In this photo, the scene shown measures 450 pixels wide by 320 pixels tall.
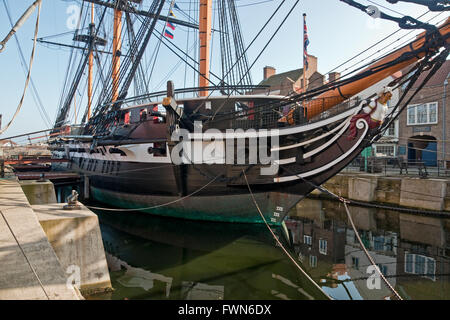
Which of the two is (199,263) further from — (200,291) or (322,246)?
(322,246)

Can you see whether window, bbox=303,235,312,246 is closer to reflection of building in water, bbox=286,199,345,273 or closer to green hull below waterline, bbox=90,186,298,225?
reflection of building in water, bbox=286,199,345,273

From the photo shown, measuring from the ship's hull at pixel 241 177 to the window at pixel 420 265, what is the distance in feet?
8.37

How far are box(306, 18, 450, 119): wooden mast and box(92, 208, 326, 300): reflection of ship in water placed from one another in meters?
3.75

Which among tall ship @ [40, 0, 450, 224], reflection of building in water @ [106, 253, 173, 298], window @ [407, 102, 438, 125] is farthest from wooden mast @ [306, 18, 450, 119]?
window @ [407, 102, 438, 125]

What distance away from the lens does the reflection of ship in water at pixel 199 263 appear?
4.69m

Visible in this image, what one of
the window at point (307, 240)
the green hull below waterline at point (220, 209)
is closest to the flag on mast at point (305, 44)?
the green hull below waterline at point (220, 209)

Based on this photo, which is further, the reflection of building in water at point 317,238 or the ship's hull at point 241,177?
the ship's hull at point 241,177

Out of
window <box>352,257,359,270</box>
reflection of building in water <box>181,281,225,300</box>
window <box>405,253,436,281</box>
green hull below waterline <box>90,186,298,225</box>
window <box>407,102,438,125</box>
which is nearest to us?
reflection of building in water <box>181,281,225,300</box>

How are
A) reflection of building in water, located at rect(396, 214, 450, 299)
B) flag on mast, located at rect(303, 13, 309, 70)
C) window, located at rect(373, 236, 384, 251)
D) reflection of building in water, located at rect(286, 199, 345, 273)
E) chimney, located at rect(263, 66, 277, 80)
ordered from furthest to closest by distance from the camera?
chimney, located at rect(263, 66, 277, 80) → flag on mast, located at rect(303, 13, 309, 70) → window, located at rect(373, 236, 384, 251) → reflection of building in water, located at rect(286, 199, 345, 273) → reflection of building in water, located at rect(396, 214, 450, 299)

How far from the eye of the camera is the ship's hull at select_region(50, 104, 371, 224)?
713 cm

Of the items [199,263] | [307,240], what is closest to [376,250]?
[307,240]

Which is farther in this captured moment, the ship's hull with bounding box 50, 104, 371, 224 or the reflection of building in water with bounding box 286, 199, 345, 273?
the ship's hull with bounding box 50, 104, 371, 224

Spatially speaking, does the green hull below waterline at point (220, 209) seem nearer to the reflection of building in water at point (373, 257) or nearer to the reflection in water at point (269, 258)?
the reflection in water at point (269, 258)
